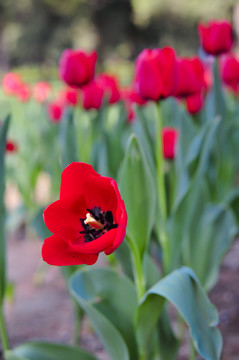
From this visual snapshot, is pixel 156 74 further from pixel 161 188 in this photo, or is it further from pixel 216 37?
pixel 216 37

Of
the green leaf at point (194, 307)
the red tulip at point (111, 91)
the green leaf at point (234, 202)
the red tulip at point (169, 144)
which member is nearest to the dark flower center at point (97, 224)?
the green leaf at point (194, 307)

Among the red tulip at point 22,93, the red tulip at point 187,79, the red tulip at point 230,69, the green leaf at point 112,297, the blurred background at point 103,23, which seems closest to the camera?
the green leaf at point 112,297

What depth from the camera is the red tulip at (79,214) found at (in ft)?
1.91

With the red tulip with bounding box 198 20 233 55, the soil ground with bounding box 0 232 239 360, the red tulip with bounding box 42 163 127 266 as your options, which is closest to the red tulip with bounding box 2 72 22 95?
the soil ground with bounding box 0 232 239 360

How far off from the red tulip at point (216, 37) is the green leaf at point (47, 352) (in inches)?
37.0

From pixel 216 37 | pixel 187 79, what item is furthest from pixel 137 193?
pixel 216 37

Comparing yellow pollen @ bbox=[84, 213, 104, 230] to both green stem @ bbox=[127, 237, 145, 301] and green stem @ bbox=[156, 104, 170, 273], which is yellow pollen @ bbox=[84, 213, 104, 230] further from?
green stem @ bbox=[156, 104, 170, 273]

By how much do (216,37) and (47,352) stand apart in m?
0.99

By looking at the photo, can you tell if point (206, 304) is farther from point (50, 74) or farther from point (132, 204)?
point (50, 74)

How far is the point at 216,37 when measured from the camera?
1445 millimetres

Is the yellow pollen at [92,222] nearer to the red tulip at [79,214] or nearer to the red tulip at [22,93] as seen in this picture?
the red tulip at [79,214]

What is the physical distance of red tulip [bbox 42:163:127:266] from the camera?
58 cm

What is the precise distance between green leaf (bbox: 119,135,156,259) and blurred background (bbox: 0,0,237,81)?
46.7ft

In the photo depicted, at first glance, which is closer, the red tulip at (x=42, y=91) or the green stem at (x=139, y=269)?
the green stem at (x=139, y=269)
